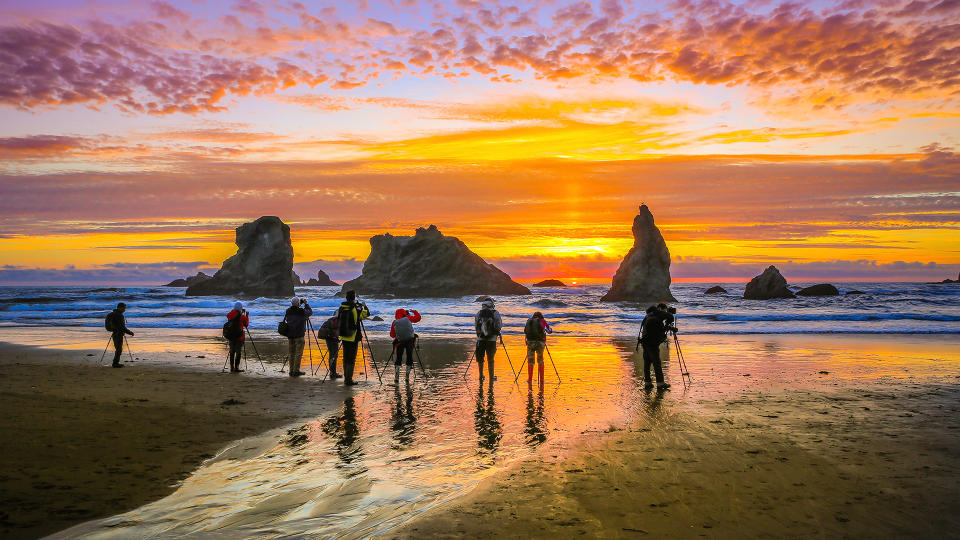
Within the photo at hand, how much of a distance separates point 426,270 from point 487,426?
92.8 m

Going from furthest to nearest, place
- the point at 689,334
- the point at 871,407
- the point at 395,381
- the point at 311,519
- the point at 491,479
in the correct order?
the point at 689,334 → the point at 395,381 → the point at 871,407 → the point at 491,479 → the point at 311,519

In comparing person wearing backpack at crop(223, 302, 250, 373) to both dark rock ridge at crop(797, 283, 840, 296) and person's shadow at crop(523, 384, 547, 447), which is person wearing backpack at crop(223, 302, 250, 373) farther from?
dark rock ridge at crop(797, 283, 840, 296)

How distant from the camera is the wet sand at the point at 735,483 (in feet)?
19.6

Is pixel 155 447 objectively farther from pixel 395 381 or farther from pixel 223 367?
pixel 223 367

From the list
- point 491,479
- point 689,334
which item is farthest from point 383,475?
point 689,334

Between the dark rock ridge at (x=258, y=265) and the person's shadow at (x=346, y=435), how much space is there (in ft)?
274

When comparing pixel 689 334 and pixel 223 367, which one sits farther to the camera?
pixel 689 334

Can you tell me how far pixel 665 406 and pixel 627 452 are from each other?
415 cm

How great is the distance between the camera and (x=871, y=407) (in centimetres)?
1248

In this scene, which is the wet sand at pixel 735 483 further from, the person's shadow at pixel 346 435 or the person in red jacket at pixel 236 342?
the person in red jacket at pixel 236 342

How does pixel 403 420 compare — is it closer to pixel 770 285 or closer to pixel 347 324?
pixel 347 324

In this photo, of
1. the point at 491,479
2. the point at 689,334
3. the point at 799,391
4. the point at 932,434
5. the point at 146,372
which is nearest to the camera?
the point at 491,479

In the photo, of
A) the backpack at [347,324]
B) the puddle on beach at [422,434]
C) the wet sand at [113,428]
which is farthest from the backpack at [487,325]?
the wet sand at [113,428]

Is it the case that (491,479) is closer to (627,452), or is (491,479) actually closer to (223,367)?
(627,452)
